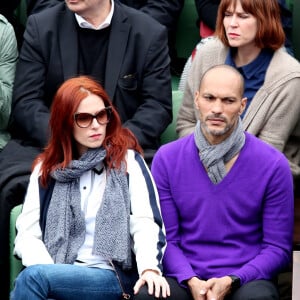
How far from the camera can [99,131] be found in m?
4.67

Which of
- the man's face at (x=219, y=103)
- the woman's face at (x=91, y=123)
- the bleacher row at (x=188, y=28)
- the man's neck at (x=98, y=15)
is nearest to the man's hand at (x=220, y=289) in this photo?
the man's face at (x=219, y=103)

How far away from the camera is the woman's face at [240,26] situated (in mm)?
5410

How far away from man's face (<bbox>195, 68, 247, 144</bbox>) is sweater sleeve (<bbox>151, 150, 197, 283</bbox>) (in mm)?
246

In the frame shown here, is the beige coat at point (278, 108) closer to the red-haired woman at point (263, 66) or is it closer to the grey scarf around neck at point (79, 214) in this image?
the red-haired woman at point (263, 66)

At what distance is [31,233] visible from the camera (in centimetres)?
467

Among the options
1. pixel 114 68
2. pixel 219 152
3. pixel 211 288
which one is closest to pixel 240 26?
pixel 114 68

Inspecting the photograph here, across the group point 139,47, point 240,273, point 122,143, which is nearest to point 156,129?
point 139,47

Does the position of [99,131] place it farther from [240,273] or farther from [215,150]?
[240,273]

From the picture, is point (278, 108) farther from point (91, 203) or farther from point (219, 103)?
point (91, 203)

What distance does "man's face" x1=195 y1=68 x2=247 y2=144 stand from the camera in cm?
466

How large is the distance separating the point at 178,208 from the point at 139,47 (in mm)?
1185

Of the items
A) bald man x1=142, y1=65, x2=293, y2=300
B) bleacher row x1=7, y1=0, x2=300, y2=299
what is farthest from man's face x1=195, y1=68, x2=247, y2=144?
bleacher row x1=7, y1=0, x2=300, y2=299

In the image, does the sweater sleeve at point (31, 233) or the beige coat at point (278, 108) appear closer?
the sweater sleeve at point (31, 233)

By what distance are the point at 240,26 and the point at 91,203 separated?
1.29 meters
